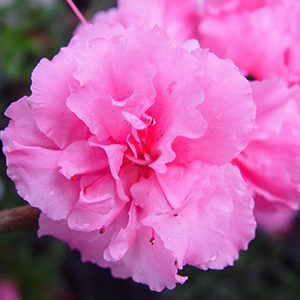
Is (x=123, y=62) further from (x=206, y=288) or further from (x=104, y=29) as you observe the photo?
(x=206, y=288)

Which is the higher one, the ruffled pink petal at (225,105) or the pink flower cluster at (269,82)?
the ruffled pink petal at (225,105)

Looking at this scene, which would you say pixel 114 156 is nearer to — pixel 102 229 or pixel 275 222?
pixel 102 229

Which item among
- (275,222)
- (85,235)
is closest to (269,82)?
(85,235)

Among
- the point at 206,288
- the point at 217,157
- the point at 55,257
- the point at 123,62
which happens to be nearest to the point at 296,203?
the point at 217,157

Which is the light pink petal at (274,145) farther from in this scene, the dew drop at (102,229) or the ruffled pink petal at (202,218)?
the dew drop at (102,229)

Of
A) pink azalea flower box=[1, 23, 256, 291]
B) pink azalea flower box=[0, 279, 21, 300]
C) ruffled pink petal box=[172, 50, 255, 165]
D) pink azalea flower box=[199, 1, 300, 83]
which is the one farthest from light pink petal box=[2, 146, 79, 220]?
pink azalea flower box=[0, 279, 21, 300]

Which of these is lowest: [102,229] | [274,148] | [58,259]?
[58,259]

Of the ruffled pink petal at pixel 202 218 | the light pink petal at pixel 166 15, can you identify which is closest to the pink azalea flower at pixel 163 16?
the light pink petal at pixel 166 15
